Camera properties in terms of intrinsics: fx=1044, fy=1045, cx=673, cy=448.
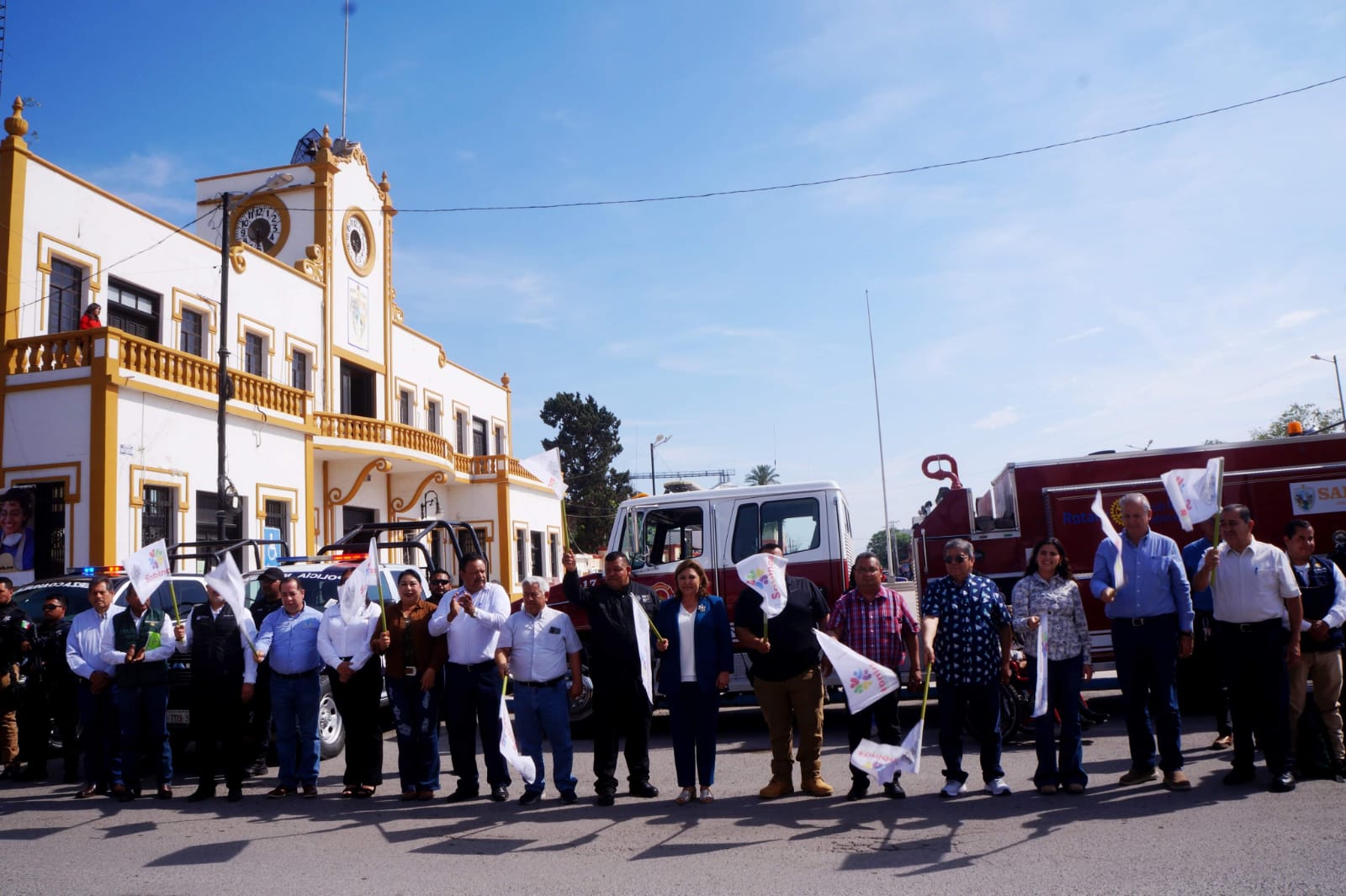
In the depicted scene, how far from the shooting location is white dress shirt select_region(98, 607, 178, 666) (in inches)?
344

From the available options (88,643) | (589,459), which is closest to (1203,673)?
(88,643)

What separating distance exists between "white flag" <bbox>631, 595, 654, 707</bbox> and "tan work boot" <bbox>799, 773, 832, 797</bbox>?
1.31 meters

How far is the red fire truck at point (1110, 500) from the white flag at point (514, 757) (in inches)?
196

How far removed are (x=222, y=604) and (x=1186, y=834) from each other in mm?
7427

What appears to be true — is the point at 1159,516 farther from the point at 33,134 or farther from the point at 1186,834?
the point at 33,134

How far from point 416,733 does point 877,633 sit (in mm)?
3719

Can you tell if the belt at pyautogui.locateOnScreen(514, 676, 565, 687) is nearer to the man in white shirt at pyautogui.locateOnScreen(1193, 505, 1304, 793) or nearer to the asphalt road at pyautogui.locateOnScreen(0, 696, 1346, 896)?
the asphalt road at pyautogui.locateOnScreen(0, 696, 1346, 896)

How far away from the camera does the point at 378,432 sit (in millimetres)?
26641

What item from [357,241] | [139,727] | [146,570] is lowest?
[139,727]

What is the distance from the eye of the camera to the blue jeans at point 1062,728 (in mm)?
7383

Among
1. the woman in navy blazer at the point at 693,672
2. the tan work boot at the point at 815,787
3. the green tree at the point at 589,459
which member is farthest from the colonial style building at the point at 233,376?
the green tree at the point at 589,459

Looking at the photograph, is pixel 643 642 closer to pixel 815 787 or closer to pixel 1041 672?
pixel 815 787

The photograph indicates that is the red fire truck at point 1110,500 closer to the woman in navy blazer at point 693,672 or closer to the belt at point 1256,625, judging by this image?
the belt at point 1256,625

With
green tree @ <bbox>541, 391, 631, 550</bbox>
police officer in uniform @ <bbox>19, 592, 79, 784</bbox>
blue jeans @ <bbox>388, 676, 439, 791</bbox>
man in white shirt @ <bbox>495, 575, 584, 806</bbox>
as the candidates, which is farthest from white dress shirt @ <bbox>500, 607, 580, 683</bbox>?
green tree @ <bbox>541, 391, 631, 550</bbox>
